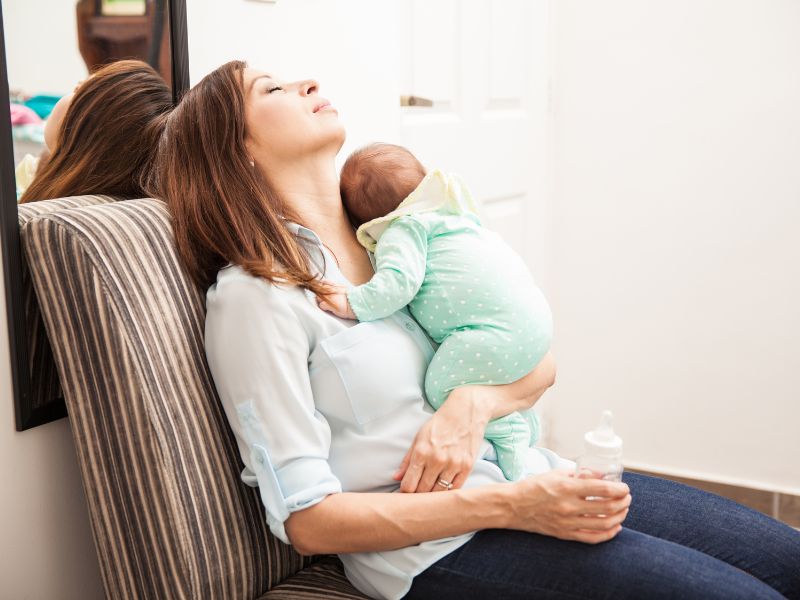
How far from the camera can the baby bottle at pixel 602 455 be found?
106cm

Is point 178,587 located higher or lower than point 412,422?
lower

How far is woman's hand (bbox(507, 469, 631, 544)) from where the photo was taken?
3.48 ft

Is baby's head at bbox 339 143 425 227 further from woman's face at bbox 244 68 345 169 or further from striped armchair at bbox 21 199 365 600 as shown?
striped armchair at bbox 21 199 365 600

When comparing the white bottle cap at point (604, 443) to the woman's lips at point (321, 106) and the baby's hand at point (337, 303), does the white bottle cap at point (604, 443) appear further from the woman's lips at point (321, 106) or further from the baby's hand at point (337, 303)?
the woman's lips at point (321, 106)

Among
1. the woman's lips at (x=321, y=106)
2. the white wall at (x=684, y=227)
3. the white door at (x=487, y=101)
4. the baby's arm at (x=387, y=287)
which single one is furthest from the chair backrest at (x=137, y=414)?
the white wall at (x=684, y=227)

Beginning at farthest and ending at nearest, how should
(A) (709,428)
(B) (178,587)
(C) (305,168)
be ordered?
1. (A) (709,428)
2. (C) (305,168)
3. (B) (178,587)

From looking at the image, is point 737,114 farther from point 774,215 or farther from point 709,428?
point 709,428

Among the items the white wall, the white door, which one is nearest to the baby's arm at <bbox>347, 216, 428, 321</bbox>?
the white door

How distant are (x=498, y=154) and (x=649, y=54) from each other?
1.83ft

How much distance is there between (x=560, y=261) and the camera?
2.74m

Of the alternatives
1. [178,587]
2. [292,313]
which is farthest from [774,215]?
[178,587]

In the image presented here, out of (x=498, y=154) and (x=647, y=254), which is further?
(x=647, y=254)

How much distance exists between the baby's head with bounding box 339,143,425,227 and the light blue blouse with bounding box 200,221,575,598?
0.19 m

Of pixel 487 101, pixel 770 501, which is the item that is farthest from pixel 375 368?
pixel 770 501
